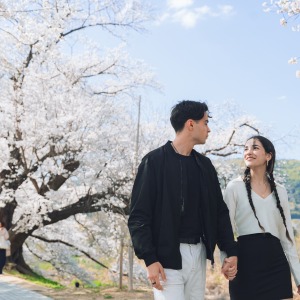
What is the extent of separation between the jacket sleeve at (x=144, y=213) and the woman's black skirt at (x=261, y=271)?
803mm

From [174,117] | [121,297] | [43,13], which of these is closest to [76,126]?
[43,13]

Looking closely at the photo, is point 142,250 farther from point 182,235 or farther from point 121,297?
point 121,297

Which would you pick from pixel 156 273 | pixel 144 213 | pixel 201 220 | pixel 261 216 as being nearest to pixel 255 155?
pixel 261 216

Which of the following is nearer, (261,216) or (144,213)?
(144,213)

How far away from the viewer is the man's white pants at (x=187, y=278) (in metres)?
2.64

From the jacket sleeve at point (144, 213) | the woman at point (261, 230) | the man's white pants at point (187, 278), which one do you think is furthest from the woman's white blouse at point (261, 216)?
the jacket sleeve at point (144, 213)

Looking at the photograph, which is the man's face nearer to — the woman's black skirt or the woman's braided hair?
the woman's braided hair

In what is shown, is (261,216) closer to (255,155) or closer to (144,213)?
(255,155)

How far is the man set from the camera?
8.70ft

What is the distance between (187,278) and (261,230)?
2.56 feet

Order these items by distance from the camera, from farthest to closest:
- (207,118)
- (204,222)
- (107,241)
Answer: (107,241), (207,118), (204,222)

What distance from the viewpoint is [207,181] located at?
2.89 metres

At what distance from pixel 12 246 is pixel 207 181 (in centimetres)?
1684

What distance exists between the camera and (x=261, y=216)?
10.8 ft
